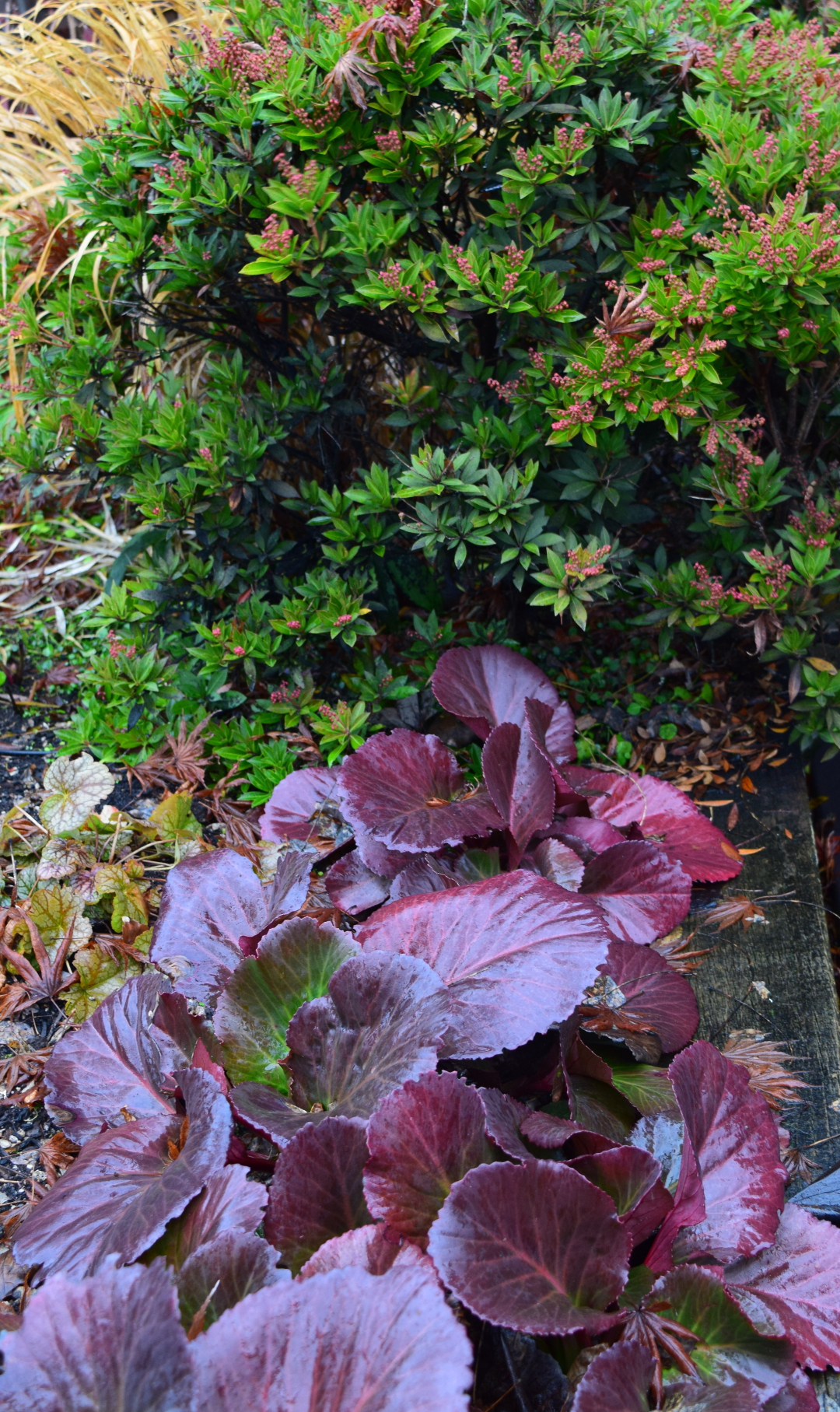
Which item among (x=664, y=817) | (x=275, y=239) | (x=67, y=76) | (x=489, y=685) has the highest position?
(x=67, y=76)

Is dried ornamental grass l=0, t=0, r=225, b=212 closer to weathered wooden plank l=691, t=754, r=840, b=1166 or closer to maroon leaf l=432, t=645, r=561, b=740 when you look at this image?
maroon leaf l=432, t=645, r=561, b=740

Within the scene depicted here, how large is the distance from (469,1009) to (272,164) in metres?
1.82

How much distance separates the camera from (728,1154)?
130 cm

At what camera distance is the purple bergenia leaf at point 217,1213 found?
111cm

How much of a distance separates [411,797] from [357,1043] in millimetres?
590

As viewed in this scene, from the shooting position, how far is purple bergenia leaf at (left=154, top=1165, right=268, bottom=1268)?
1.11 m

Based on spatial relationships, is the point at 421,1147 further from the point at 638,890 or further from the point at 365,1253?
the point at 638,890

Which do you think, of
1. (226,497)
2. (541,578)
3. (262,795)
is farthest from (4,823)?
(541,578)

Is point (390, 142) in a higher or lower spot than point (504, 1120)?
higher

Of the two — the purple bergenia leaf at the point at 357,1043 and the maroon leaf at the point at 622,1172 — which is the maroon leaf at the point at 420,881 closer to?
the purple bergenia leaf at the point at 357,1043

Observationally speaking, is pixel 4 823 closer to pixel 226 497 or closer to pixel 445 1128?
pixel 226 497

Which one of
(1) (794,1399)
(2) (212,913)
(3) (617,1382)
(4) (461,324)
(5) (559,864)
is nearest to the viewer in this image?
(3) (617,1382)

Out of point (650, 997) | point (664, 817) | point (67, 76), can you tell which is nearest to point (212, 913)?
point (650, 997)

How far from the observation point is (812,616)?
88.4 inches
